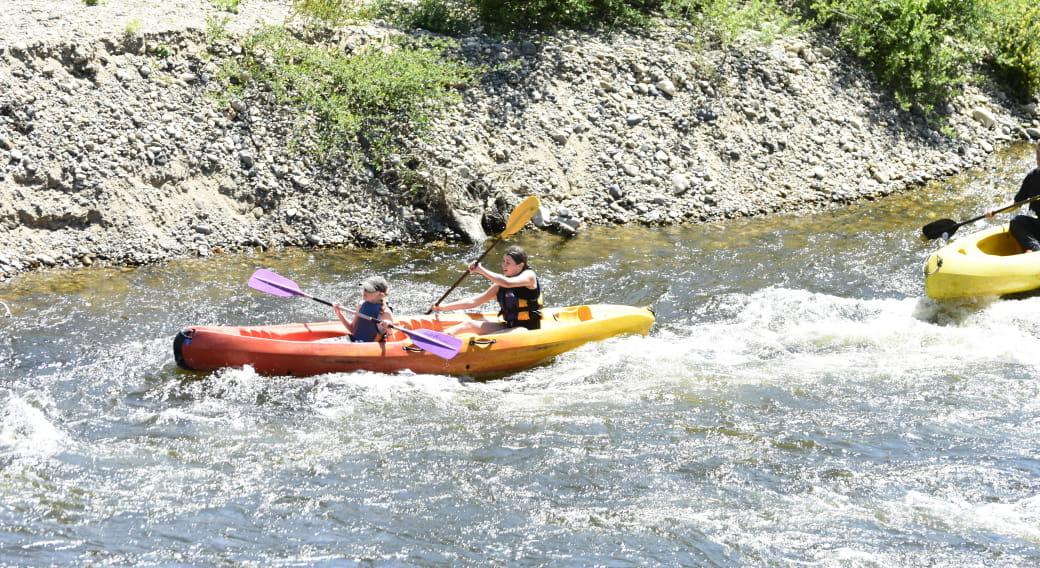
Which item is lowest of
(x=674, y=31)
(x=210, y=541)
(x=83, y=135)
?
(x=210, y=541)

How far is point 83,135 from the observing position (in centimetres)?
1021

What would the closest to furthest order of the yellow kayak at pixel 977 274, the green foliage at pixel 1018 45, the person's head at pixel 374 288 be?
the person's head at pixel 374 288 < the yellow kayak at pixel 977 274 < the green foliage at pixel 1018 45

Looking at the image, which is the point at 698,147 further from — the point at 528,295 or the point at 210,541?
the point at 210,541

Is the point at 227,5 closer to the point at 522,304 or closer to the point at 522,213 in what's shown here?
the point at 522,213

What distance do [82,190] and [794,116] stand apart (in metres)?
8.91

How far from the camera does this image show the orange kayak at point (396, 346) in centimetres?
714

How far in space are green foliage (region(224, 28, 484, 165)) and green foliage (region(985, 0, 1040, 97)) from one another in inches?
360

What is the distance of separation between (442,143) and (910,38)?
7400 mm

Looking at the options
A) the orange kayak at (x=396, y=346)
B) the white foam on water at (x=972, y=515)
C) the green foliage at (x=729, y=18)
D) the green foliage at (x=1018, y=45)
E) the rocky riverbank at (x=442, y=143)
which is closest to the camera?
the white foam on water at (x=972, y=515)

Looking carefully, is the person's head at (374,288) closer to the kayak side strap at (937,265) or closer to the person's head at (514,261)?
the person's head at (514,261)

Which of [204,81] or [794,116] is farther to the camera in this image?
[794,116]

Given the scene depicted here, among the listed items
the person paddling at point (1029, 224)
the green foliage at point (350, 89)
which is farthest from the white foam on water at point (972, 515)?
the green foliage at point (350, 89)

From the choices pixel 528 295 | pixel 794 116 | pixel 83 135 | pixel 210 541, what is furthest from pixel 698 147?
pixel 210 541

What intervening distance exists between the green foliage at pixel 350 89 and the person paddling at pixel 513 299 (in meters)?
3.77
